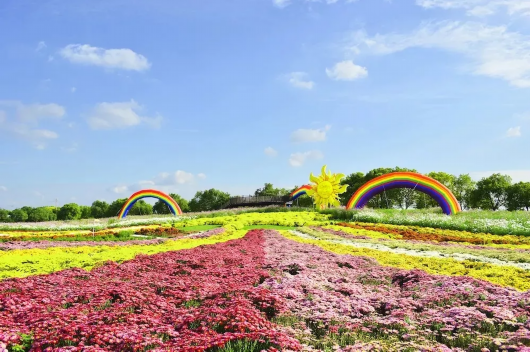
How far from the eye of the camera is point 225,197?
8419 cm

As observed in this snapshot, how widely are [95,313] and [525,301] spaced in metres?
7.76

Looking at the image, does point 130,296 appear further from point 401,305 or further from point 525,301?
point 525,301

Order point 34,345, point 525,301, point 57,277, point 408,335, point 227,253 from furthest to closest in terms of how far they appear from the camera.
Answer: point 227,253, point 57,277, point 525,301, point 408,335, point 34,345

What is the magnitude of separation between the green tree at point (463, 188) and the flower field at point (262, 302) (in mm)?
57740

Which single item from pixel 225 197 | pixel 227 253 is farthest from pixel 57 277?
pixel 225 197

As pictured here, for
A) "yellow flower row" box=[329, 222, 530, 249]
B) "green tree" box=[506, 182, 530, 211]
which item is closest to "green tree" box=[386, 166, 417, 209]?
"green tree" box=[506, 182, 530, 211]

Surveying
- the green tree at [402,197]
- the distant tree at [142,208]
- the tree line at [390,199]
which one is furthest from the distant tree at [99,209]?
Result: the green tree at [402,197]

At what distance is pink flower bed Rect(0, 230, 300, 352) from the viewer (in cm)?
580

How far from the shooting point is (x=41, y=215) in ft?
266

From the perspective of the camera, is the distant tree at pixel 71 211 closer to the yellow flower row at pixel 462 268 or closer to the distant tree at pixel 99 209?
the distant tree at pixel 99 209

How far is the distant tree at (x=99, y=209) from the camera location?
80.2m

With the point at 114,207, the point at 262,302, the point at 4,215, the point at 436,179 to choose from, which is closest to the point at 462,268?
the point at 262,302

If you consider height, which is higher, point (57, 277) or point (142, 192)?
point (142, 192)

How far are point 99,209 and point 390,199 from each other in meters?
54.3
